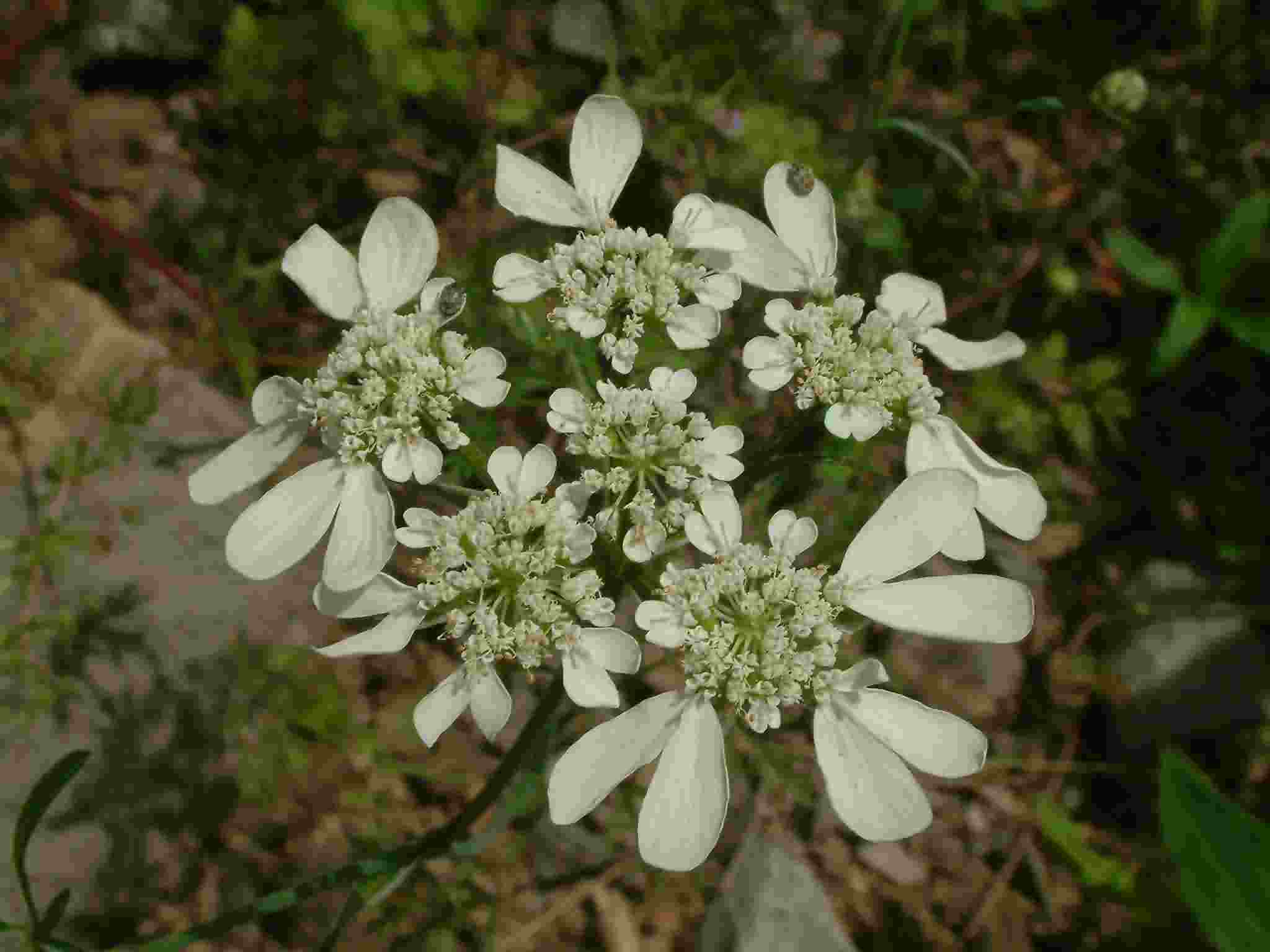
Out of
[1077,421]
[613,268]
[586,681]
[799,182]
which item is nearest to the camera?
[586,681]

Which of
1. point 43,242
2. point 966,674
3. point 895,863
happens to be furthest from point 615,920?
point 43,242

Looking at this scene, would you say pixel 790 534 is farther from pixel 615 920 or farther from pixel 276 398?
pixel 615 920

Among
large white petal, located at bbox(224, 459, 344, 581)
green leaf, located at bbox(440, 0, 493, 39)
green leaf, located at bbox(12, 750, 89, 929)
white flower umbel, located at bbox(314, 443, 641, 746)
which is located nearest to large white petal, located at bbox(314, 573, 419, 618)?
white flower umbel, located at bbox(314, 443, 641, 746)

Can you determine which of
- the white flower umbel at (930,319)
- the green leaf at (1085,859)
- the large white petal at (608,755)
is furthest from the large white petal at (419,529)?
the green leaf at (1085,859)

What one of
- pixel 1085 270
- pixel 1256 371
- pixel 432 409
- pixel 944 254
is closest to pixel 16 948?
pixel 432 409

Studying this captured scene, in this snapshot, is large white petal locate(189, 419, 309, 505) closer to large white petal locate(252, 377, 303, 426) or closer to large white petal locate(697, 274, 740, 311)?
large white petal locate(252, 377, 303, 426)

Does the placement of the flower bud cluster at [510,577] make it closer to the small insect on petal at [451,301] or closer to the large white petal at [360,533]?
the large white petal at [360,533]
